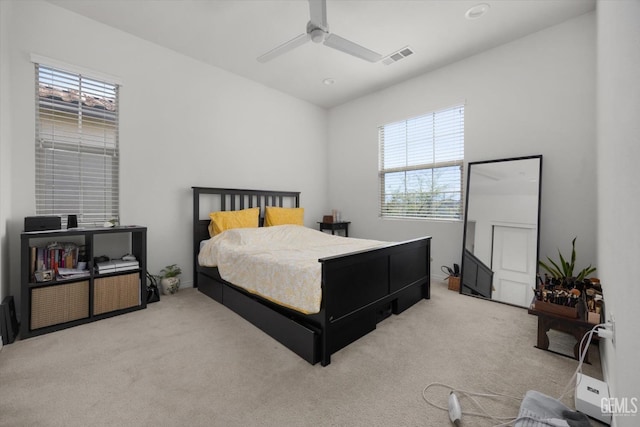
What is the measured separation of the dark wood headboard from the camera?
341 cm

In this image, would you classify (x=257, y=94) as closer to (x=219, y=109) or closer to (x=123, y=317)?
(x=219, y=109)

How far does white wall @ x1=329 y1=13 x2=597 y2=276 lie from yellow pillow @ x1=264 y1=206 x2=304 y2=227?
5.05ft

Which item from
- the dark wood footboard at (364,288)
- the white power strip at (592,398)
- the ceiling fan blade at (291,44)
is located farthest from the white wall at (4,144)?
the white power strip at (592,398)

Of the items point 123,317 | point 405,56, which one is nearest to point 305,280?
point 123,317

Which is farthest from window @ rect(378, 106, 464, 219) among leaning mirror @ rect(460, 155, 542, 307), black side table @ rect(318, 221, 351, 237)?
black side table @ rect(318, 221, 351, 237)

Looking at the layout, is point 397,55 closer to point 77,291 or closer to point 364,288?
point 364,288

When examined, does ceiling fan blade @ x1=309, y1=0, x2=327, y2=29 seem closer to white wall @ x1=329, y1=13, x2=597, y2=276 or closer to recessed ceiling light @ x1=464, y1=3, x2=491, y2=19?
recessed ceiling light @ x1=464, y1=3, x2=491, y2=19

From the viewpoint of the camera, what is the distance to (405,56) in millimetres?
3334

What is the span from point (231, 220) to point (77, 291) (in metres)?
1.63

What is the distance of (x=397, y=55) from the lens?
330cm

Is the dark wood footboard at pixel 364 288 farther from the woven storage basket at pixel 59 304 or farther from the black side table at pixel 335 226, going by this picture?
the woven storage basket at pixel 59 304

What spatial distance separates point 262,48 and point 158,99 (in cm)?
140

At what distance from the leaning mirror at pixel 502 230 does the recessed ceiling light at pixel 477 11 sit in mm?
1535

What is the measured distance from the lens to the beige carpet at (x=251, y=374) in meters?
1.35
